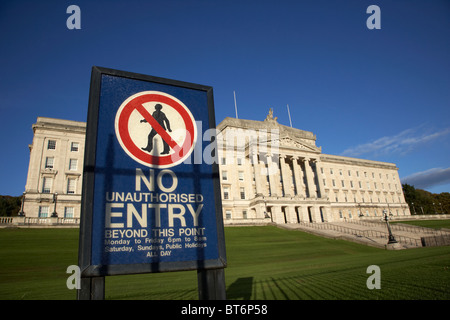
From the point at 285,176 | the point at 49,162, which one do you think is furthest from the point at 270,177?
the point at 49,162

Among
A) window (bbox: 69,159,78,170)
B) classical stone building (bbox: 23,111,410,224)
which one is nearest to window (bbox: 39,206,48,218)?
classical stone building (bbox: 23,111,410,224)

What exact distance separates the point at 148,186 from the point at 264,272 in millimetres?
12700

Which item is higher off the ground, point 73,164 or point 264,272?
point 73,164

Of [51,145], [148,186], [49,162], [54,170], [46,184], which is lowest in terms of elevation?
[148,186]

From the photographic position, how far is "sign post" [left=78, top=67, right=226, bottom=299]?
324 cm

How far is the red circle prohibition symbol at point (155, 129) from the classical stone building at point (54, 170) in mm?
45900

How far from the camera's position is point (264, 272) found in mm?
14500

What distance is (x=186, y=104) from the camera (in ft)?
14.0

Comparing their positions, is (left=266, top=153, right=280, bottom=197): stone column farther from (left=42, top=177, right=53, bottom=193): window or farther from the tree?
the tree

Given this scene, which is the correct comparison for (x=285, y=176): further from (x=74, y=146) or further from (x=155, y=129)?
(x=155, y=129)

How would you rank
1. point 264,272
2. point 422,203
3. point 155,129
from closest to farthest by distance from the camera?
point 155,129 → point 264,272 → point 422,203

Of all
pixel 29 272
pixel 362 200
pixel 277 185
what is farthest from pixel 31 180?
pixel 362 200

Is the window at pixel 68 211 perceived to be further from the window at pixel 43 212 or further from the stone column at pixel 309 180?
the stone column at pixel 309 180

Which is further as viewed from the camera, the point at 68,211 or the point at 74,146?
the point at 74,146
